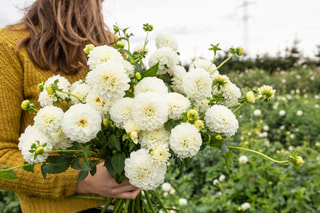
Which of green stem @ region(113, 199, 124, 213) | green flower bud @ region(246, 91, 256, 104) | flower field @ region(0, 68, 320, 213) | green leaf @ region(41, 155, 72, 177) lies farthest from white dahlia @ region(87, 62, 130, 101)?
flower field @ region(0, 68, 320, 213)

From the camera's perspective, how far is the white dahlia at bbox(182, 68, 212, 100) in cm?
74

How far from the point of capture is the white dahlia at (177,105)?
0.71 metres

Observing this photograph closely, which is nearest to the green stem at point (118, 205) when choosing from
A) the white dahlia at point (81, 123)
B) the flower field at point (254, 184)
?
the white dahlia at point (81, 123)

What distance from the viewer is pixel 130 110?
709mm

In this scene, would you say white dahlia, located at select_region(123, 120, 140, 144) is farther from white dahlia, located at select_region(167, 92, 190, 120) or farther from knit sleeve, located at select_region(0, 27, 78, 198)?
knit sleeve, located at select_region(0, 27, 78, 198)

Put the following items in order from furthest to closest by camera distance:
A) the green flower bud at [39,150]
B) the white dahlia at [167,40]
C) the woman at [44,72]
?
the woman at [44,72]
the white dahlia at [167,40]
the green flower bud at [39,150]

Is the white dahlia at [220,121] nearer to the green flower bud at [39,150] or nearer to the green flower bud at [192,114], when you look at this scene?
the green flower bud at [192,114]

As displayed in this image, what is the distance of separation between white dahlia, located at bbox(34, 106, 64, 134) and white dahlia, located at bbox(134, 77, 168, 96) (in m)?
0.20

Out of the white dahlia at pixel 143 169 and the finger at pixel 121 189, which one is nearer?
the white dahlia at pixel 143 169

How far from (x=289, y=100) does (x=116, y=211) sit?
4.41 meters

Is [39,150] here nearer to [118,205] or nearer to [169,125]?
[169,125]

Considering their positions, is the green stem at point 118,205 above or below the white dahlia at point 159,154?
below

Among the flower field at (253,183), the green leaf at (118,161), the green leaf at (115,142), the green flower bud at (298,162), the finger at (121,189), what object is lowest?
the flower field at (253,183)

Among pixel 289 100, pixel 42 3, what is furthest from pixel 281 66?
pixel 42 3
